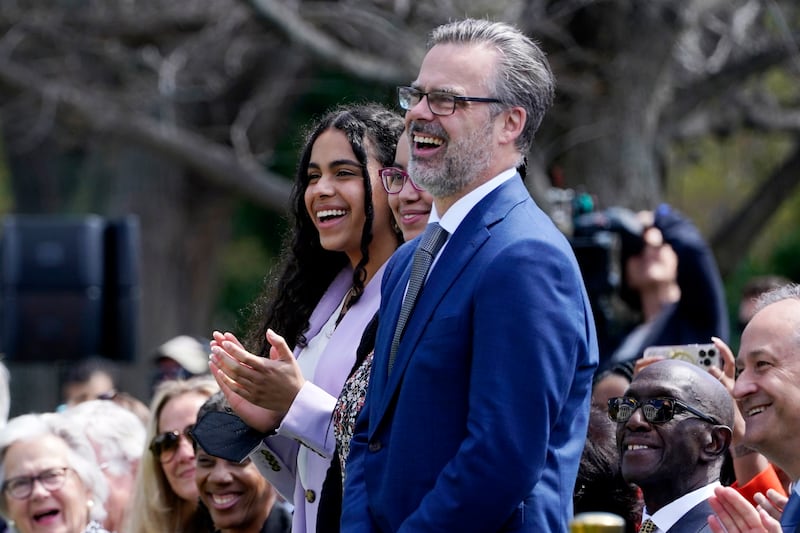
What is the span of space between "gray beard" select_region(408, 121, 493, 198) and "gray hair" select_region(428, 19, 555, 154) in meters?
0.09

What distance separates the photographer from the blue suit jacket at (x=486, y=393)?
3.03m

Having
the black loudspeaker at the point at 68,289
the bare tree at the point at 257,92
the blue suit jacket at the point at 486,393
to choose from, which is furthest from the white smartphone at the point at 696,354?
the black loudspeaker at the point at 68,289

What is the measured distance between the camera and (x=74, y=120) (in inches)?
453

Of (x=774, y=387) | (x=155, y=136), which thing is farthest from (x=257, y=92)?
(x=774, y=387)

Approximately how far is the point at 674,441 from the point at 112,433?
2647mm

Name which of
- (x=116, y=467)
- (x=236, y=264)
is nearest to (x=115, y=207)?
(x=116, y=467)

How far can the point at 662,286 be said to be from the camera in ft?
20.3

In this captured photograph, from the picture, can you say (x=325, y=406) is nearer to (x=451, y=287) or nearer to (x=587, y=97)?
(x=451, y=287)

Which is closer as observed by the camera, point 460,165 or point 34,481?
point 460,165

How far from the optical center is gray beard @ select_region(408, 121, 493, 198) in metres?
Answer: 3.31

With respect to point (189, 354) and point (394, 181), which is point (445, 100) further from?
point (189, 354)

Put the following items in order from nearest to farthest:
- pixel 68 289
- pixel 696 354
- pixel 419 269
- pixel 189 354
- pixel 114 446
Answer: pixel 419 269
pixel 696 354
pixel 114 446
pixel 189 354
pixel 68 289

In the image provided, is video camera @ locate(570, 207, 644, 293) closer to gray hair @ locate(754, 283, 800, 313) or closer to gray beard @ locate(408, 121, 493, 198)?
gray hair @ locate(754, 283, 800, 313)

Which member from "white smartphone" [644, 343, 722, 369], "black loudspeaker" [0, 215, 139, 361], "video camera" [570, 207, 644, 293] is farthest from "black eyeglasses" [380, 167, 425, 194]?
"black loudspeaker" [0, 215, 139, 361]
